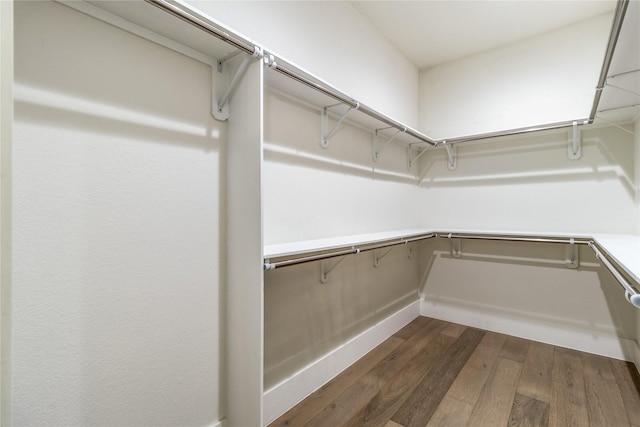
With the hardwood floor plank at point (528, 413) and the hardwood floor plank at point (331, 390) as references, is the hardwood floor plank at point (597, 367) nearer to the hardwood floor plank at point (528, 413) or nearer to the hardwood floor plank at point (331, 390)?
the hardwood floor plank at point (528, 413)

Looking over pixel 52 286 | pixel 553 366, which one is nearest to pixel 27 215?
pixel 52 286

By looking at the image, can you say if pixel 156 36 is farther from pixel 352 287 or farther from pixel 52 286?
pixel 352 287

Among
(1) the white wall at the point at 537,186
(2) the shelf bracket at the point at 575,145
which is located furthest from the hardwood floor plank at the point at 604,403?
(2) the shelf bracket at the point at 575,145

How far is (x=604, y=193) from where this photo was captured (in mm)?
2014

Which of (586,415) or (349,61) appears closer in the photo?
(586,415)

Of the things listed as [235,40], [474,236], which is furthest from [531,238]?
[235,40]

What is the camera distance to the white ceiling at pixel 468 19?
76.3 inches

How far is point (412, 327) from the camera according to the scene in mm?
2477

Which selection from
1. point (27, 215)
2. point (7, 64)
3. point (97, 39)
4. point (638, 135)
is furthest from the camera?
point (638, 135)

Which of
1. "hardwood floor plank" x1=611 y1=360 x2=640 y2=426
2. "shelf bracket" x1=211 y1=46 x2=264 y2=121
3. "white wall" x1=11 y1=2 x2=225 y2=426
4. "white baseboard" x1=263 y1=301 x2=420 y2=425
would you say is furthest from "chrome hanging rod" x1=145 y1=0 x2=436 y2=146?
"hardwood floor plank" x1=611 y1=360 x2=640 y2=426

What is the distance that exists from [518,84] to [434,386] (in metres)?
2.34

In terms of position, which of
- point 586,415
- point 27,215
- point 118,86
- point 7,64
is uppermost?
point 118,86

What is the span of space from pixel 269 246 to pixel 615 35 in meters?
1.48

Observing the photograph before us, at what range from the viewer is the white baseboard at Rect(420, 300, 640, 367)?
76.7 inches
